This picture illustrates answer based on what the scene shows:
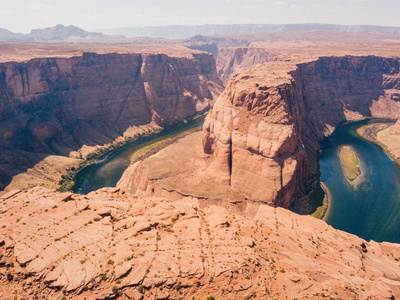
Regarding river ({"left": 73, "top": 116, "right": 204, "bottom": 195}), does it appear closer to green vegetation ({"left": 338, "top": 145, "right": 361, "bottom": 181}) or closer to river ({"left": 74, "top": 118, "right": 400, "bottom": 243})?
river ({"left": 74, "top": 118, "right": 400, "bottom": 243})

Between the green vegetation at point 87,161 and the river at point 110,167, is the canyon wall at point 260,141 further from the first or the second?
the green vegetation at point 87,161

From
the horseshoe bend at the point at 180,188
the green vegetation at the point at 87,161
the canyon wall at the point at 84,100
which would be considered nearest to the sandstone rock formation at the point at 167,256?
the horseshoe bend at the point at 180,188

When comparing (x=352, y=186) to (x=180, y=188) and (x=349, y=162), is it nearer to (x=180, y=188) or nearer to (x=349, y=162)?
(x=349, y=162)

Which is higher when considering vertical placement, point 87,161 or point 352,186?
point 352,186

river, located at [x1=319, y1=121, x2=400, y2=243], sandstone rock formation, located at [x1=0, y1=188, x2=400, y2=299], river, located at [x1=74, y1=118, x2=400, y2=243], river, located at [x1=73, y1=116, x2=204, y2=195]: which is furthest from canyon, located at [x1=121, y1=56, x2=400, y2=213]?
sandstone rock formation, located at [x1=0, y1=188, x2=400, y2=299]

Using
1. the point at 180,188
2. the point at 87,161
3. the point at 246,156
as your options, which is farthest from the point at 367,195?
the point at 87,161

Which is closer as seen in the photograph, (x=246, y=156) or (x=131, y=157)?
(x=246, y=156)

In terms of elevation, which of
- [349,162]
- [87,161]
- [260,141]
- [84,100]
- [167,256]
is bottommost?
[87,161]
